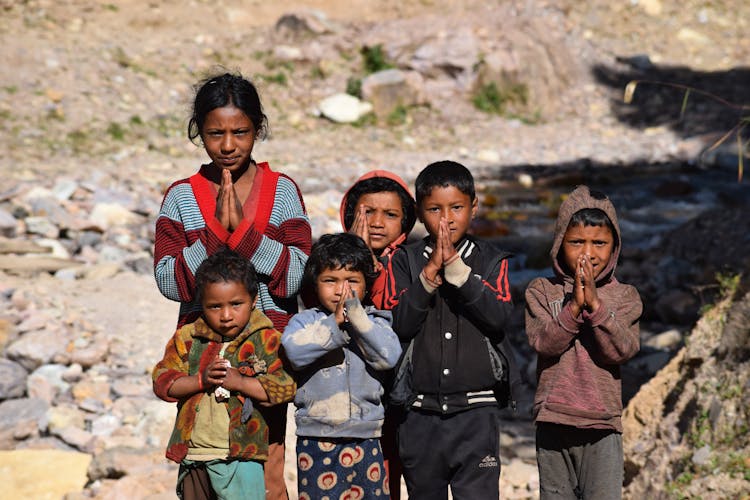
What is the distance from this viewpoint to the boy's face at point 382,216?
304 centimetres

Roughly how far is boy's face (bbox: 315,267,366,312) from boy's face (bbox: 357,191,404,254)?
359 millimetres

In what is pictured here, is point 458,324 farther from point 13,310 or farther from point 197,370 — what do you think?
point 13,310

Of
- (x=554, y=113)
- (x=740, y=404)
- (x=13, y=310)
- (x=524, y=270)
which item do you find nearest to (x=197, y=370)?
(x=740, y=404)

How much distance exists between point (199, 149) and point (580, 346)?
32.4 feet

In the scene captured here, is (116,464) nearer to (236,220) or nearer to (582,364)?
(236,220)

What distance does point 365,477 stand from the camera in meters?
2.71

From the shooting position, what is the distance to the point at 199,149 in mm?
12094

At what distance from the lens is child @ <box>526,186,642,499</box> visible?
2809 millimetres

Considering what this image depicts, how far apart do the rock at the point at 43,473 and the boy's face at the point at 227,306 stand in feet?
7.33

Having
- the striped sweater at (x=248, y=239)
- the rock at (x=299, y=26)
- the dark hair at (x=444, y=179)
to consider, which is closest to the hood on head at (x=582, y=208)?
the dark hair at (x=444, y=179)

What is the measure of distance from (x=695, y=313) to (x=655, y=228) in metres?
3.17

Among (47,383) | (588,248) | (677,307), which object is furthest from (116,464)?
(677,307)

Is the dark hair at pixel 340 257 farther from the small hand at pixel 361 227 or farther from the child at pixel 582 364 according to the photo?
the child at pixel 582 364

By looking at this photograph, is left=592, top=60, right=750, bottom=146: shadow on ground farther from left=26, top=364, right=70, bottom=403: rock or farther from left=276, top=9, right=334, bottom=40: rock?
left=26, top=364, right=70, bottom=403: rock
